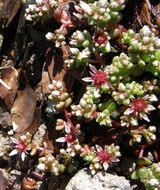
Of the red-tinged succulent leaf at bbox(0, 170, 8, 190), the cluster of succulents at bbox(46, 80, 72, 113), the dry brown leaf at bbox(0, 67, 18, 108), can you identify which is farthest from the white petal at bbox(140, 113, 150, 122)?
the red-tinged succulent leaf at bbox(0, 170, 8, 190)

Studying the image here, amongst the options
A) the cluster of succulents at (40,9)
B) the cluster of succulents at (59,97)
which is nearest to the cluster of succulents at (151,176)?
the cluster of succulents at (59,97)

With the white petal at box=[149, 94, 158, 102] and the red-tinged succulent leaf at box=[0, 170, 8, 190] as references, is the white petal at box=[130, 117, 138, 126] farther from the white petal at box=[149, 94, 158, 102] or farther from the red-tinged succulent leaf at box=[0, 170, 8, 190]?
the red-tinged succulent leaf at box=[0, 170, 8, 190]

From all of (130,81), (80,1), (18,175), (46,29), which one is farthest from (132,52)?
(18,175)

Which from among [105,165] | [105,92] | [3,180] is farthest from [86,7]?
[3,180]

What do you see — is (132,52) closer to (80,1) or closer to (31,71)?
(80,1)

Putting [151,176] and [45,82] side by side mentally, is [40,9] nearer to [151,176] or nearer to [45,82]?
[45,82]

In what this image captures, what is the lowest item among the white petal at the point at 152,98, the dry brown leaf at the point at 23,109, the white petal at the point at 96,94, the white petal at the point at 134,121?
the dry brown leaf at the point at 23,109

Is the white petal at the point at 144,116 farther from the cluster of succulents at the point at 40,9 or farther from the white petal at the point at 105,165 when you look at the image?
the cluster of succulents at the point at 40,9
